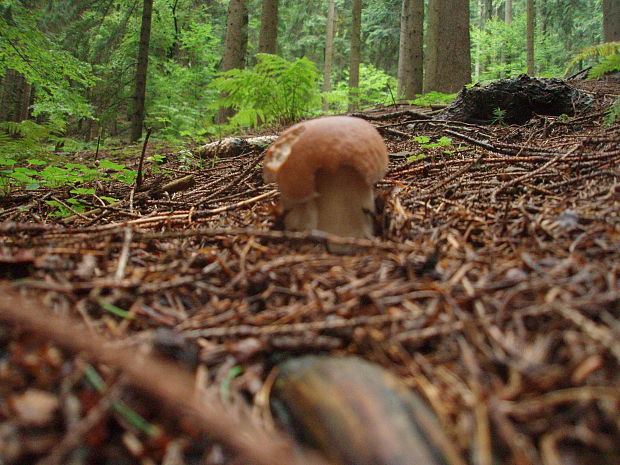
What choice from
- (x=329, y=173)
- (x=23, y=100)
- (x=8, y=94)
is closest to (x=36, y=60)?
(x=329, y=173)

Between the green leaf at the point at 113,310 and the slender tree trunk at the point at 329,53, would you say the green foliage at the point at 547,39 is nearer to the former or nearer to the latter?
the slender tree trunk at the point at 329,53

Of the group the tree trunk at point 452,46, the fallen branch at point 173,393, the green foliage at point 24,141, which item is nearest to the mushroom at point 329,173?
the fallen branch at point 173,393

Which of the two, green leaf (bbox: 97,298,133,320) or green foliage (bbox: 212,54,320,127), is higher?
green foliage (bbox: 212,54,320,127)

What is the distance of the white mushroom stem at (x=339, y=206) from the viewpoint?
1710 millimetres

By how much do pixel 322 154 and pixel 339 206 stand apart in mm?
275

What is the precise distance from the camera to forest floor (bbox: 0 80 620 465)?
0.69 m

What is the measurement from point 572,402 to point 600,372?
112mm

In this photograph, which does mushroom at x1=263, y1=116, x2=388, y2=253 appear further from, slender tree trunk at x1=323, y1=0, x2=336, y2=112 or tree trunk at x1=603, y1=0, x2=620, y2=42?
slender tree trunk at x1=323, y1=0, x2=336, y2=112

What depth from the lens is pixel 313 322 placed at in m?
1.04

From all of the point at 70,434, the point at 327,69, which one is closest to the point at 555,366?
the point at 70,434

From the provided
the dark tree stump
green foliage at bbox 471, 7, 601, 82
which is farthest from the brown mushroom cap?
green foliage at bbox 471, 7, 601, 82

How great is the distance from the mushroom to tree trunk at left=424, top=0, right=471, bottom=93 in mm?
6190

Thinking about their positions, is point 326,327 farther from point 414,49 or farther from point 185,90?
point 185,90

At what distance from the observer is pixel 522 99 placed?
427 cm
